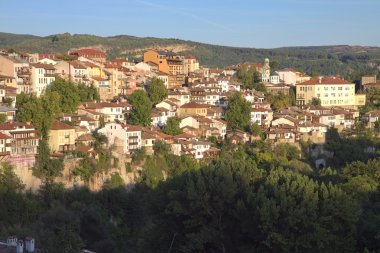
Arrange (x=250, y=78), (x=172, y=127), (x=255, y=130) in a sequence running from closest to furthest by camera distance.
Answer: (x=172, y=127) → (x=255, y=130) → (x=250, y=78)

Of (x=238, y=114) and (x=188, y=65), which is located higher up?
(x=188, y=65)

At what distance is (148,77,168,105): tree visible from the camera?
31500 mm

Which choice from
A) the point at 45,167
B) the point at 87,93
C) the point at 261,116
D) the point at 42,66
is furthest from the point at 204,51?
the point at 45,167

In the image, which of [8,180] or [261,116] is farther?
[261,116]

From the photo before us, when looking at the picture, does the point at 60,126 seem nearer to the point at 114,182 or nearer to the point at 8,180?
the point at 114,182

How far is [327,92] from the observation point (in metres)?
38.1

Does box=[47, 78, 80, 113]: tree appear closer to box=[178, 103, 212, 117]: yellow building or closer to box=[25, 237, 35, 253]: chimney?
box=[178, 103, 212, 117]: yellow building

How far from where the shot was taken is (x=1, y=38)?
68938 millimetres

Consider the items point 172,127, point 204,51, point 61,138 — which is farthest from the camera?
point 204,51

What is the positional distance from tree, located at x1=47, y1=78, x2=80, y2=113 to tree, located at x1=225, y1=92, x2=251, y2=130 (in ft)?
23.9

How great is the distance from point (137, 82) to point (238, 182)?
20.1m

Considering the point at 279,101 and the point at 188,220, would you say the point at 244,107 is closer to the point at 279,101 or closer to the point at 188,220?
the point at 279,101

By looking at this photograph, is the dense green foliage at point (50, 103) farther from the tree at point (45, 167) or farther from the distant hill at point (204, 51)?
the distant hill at point (204, 51)

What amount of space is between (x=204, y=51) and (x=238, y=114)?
151 ft
